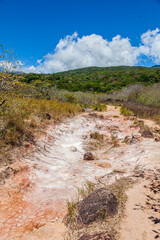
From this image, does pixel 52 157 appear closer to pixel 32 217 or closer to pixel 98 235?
pixel 32 217

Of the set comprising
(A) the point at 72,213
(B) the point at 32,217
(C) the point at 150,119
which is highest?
(C) the point at 150,119

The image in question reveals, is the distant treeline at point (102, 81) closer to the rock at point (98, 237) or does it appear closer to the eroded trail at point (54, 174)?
the eroded trail at point (54, 174)

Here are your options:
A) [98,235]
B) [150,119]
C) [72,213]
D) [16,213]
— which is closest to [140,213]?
[98,235]

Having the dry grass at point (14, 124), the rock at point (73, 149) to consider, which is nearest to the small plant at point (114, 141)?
the rock at point (73, 149)

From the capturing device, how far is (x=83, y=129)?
347 inches

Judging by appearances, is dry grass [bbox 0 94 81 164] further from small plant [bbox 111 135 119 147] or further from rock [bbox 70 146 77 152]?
small plant [bbox 111 135 119 147]

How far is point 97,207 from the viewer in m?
2.54

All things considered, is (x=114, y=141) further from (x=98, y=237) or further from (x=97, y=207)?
(x=98, y=237)

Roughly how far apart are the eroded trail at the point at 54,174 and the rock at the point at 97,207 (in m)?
0.36

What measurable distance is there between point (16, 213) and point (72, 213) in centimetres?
119

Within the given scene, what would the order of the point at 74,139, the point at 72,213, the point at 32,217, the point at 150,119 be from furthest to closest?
the point at 150,119 → the point at 74,139 → the point at 32,217 → the point at 72,213

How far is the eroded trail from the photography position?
255cm

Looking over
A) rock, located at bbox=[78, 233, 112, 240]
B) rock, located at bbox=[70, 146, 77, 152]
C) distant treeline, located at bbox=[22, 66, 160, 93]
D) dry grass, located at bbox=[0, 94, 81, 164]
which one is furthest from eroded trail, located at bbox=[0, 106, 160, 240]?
distant treeline, located at bbox=[22, 66, 160, 93]

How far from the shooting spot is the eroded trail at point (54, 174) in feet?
8.38
